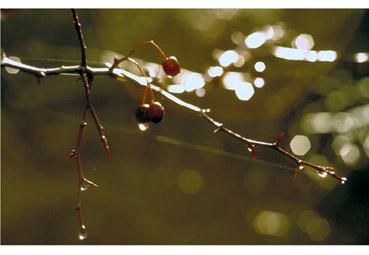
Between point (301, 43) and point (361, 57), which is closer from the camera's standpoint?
point (301, 43)

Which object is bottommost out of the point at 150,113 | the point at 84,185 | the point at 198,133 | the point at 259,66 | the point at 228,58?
the point at 84,185

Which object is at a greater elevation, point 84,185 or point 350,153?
point 350,153

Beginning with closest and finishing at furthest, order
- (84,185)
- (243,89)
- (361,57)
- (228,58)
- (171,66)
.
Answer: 1. (84,185)
2. (171,66)
3. (243,89)
4. (228,58)
5. (361,57)

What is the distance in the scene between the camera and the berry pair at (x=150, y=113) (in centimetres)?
156

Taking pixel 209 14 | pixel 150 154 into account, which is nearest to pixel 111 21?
pixel 209 14

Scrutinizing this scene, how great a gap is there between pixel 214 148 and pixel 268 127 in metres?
0.72

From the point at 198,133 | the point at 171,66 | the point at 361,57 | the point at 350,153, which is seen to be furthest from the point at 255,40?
the point at 198,133

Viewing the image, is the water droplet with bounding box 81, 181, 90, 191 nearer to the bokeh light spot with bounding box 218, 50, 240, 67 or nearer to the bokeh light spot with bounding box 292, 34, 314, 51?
the bokeh light spot with bounding box 218, 50, 240, 67

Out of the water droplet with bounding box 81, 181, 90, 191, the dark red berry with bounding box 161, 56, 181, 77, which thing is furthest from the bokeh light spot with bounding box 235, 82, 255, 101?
the water droplet with bounding box 81, 181, 90, 191

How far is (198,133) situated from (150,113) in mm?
3765

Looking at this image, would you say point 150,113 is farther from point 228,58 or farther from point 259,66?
point 259,66

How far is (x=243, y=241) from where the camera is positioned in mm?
5605

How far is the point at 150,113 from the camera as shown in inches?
61.3
